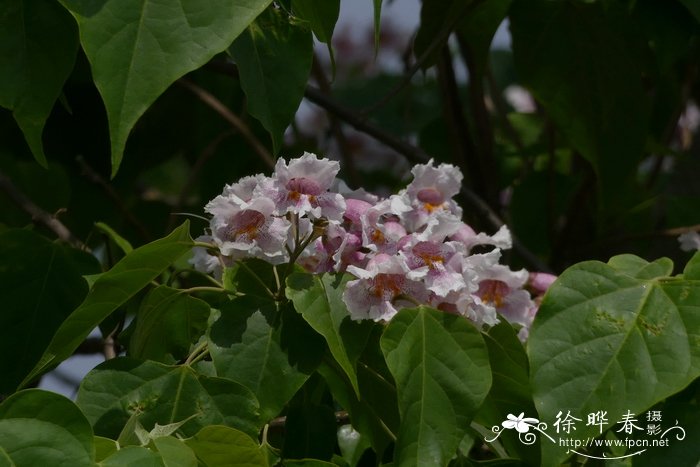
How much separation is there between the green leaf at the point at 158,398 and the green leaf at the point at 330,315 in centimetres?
7

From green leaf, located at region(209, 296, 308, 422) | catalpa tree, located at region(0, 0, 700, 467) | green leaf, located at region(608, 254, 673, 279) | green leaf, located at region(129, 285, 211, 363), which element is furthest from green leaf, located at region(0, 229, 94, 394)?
green leaf, located at region(608, 254, 673, 279)

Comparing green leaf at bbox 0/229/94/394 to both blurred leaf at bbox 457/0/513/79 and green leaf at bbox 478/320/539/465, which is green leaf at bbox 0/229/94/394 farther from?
blurred leaf at bbox 457/0/513/79

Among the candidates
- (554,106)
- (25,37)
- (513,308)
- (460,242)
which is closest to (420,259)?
(460,242)

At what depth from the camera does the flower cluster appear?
81 centimetres

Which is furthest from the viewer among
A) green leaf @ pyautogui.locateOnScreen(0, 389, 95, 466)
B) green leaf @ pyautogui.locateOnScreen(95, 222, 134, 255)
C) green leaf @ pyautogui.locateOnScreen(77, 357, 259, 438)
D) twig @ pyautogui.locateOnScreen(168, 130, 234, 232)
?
twig @ pyautogui.locateOnScreen(168, 130, 234, 232)

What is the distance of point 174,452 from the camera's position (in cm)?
69

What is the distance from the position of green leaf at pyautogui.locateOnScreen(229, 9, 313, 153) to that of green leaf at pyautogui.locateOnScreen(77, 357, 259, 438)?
0.65 feet

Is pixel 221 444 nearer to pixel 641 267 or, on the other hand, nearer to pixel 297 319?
pixel 297 319

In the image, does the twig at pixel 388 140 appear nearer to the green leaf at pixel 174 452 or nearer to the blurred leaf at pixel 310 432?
the blurred leaf at pixel 310 432

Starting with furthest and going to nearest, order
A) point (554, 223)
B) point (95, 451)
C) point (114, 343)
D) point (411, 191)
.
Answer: point (554, 223) < point (114, 343) < point (411, 191) < point (95, 451)

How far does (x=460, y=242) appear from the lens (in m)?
0.88

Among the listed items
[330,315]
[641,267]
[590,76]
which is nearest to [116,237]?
[330,315]

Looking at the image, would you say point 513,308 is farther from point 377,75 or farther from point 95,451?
point 377,75

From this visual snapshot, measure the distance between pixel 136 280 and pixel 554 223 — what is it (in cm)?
86
